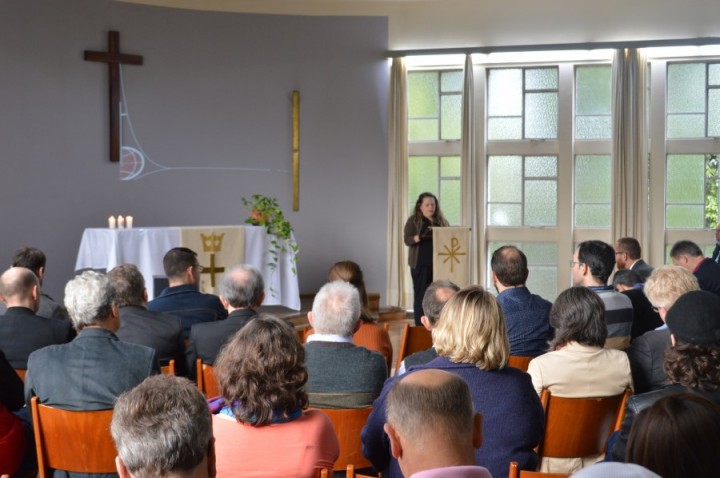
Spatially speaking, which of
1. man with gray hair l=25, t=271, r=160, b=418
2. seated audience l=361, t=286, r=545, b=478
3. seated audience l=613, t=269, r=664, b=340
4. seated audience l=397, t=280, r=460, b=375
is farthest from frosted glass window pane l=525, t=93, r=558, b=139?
man with gray hair l=25, t=271, r=160, b=418

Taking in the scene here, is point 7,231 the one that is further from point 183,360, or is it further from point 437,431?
point 437,431

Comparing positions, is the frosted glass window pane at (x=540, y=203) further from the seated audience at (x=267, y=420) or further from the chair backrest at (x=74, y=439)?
the seated audience at (x=267, y=420)

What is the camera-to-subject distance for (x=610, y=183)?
1034 cm

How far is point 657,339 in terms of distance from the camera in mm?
3588

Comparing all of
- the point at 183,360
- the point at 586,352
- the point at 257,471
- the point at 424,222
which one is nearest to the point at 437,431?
the point at 257,471

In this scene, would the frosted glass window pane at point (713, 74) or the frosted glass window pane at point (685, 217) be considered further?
the frosted glass window pane at point (685, 217)

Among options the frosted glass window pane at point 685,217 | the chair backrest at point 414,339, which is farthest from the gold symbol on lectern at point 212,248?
the frosted glass window pane at point 685,217

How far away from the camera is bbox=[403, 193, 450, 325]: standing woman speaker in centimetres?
902

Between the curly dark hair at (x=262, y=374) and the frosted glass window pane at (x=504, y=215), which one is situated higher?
the frosted glass window pane at (x=504, y=215)

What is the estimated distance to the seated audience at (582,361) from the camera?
11.0 ft

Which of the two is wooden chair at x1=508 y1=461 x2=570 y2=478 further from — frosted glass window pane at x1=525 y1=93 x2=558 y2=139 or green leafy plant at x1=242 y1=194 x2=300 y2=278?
frosted glass window pane at x1=525 y1=93 x2=558 y2=139

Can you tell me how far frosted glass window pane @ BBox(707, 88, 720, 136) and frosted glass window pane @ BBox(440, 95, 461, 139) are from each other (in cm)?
283

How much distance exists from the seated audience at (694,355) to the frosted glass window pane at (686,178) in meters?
8.02

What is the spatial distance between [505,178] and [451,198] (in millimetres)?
683
